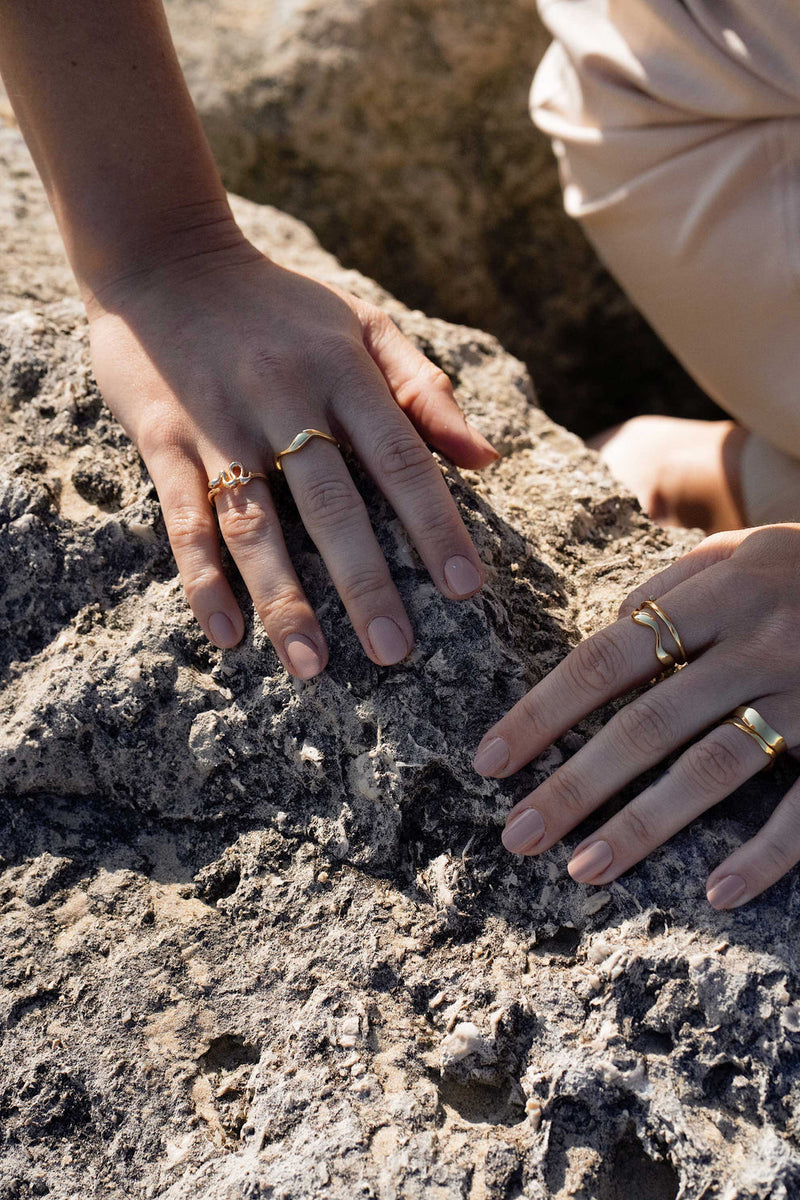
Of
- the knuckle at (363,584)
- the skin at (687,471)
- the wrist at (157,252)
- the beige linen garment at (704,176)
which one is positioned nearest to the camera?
the knuckle at (363,584)

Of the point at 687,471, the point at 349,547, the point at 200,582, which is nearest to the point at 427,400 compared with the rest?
the point at 349,547

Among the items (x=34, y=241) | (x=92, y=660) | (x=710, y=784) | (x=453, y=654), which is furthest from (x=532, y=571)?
(x=34, y=241)

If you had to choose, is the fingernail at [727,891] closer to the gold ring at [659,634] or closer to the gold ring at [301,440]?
the gold ring at [659,634]

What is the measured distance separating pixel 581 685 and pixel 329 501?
374 mm

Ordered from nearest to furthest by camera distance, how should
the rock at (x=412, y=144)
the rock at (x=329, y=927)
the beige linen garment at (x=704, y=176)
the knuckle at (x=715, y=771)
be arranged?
1. the rock at (x=329, y=927)
2. the knuckle at (x=715, y=771)
3. the beige linen garment at (x=704, y=176)
4. the rock at (x=412, y=144)

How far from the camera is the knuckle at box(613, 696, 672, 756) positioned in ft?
3.40

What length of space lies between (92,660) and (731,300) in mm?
1216

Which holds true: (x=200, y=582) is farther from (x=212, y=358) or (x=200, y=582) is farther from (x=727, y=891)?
(x=727, y=891)

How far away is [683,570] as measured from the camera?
→ 1176mm

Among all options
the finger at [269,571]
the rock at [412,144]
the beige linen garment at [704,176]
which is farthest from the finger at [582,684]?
the rock at [412,144]

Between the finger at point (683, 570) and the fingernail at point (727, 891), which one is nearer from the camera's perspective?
the fingernail at point (727, 891)

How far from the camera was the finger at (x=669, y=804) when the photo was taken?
1007 mm

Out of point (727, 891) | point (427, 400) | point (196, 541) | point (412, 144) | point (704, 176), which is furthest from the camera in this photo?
point (412, 144)

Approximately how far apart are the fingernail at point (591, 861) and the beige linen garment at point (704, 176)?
98cm
